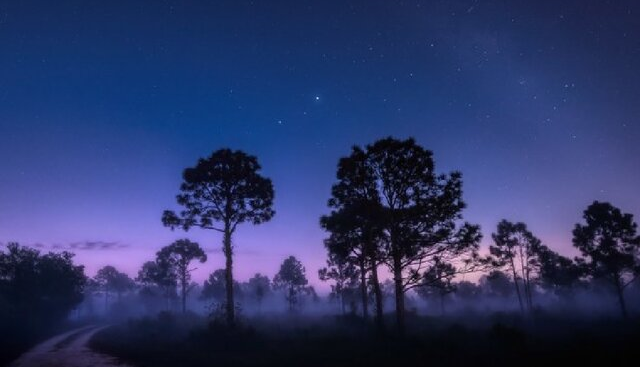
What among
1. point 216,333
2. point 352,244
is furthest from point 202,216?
point 352,244

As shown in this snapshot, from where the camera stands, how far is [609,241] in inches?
1449

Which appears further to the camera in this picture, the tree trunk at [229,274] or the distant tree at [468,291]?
the distant tree at [468,291]

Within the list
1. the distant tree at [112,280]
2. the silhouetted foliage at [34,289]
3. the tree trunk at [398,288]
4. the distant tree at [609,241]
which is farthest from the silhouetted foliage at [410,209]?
the distant tree at [112,280]

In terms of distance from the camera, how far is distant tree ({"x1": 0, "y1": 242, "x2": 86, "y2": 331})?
4531cm

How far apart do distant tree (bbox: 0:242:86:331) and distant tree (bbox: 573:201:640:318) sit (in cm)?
6297

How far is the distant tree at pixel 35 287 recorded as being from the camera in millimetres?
45312

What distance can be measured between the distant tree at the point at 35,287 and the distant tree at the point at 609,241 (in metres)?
63.0

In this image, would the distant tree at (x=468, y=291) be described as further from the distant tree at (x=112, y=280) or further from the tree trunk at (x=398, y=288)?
the distant tree at (x=112, y=280)

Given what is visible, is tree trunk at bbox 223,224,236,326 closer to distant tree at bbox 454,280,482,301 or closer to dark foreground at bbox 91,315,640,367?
dark foreground at bbox 91,315,640,367

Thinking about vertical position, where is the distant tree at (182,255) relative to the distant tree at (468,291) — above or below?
above

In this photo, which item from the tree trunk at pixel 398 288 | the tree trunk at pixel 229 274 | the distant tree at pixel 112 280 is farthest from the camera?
the distant tree at pixel 112 280

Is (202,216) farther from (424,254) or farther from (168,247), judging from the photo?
(168,247)

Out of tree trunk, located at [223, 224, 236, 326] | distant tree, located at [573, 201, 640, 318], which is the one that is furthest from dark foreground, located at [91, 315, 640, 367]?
distant tree, located at [573, 201, 640, 318]

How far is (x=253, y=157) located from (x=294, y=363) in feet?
54.9
